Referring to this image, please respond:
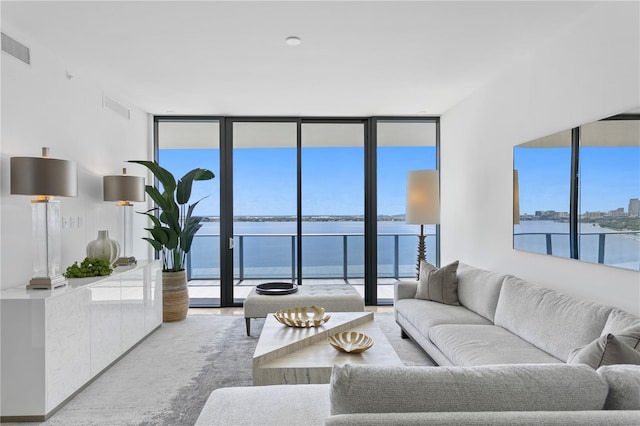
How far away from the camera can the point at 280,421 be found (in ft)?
5.33

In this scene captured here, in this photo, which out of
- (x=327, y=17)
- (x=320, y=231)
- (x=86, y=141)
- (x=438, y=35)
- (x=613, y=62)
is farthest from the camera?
(x=320, y=231)

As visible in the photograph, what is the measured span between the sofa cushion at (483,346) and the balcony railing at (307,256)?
3127 millimetres

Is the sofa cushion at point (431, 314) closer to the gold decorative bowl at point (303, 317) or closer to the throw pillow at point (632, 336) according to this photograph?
the gold decorative bowl at point (303, 317)

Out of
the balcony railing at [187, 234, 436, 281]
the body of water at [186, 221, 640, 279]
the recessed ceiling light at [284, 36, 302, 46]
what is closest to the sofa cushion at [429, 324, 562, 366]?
the recessed ceiling light at [284, 36, 302, 46]

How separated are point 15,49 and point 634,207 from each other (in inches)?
163

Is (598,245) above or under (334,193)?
under

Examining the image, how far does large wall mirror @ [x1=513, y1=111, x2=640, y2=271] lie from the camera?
2359 mm

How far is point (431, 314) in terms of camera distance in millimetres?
3514

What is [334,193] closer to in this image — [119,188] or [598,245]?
[119,188]

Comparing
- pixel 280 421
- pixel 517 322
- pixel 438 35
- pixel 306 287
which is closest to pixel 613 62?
pixel 438 35

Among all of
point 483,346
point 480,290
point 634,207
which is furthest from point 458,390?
point 480,290

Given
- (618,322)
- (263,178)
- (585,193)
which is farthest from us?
(263,178)

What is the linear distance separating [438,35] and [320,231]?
3831 millimetres

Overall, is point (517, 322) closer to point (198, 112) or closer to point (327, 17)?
point (327, 17)
